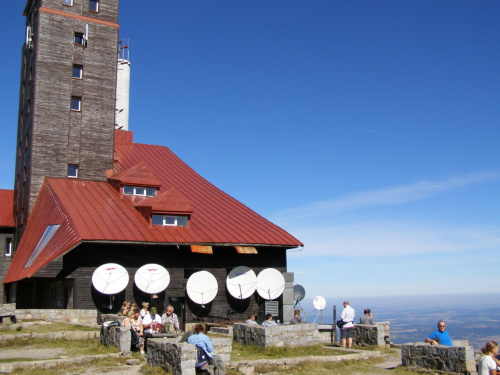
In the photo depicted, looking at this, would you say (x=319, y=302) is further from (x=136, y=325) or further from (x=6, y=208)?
(x=6, y=208)

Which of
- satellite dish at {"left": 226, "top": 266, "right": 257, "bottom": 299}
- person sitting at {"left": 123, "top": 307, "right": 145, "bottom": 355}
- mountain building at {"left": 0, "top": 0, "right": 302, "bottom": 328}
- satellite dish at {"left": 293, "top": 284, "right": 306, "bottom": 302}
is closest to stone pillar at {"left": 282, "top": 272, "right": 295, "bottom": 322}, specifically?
mountain building at {"left": 0, "top": 0, "right": 302, "bottom": 328}

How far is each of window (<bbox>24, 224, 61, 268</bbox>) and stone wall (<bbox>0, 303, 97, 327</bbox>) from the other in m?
4.60

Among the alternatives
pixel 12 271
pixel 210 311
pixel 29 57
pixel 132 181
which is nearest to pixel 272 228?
pixel 210 311

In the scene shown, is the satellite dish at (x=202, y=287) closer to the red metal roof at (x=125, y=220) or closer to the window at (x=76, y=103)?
the red metal roof at (x=125, y=220)

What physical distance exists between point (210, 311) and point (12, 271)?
1179 cm

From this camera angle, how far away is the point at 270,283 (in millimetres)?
31859

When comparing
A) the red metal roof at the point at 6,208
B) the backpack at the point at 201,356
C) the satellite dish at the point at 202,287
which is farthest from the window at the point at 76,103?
the backpack at the point at 201,356

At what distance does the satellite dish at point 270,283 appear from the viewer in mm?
31609

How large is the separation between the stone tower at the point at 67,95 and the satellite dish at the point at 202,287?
11.1 m

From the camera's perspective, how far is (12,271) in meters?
31.5

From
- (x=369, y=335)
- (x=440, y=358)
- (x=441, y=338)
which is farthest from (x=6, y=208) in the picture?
(x=440, y=358)

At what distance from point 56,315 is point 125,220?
720 centimetres

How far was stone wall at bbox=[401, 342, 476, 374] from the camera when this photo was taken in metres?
15.2

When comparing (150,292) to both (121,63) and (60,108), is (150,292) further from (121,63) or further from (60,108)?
(121,63)
